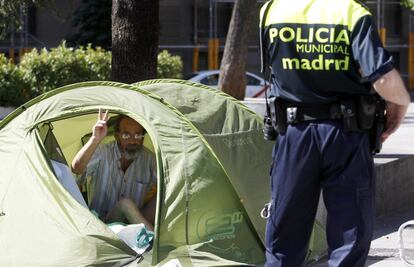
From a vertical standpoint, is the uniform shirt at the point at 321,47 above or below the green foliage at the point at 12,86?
above

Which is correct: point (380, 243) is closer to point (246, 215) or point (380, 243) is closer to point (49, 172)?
point (246, 215)

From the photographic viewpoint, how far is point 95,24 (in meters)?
27.3

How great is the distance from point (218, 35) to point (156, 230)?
1074 inches

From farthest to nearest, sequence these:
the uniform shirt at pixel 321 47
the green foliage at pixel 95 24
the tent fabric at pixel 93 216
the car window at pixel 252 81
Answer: the green foliage at pixel 95 24 → the car window at pixel 252 81 → the tent fabric at pixel 93 216 → the uniform shirt at pixel 321 47

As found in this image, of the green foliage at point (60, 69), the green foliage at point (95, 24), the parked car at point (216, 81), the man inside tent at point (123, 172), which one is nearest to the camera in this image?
the man inside tent at point (123, 172)

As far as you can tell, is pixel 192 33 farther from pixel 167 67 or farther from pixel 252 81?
pixel 167 67

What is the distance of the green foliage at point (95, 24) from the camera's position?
2690cm

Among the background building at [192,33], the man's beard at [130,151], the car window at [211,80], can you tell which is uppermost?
the man's beard at [130,151]

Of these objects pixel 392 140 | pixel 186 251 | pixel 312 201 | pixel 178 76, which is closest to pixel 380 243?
pixel 186 251

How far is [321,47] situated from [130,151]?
2.75m

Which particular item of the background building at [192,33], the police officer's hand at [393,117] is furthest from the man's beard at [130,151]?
the background building at [192,33]

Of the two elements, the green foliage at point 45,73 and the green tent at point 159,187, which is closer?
the green tent at point 159,187

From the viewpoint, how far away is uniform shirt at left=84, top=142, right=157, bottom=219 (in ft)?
21.8

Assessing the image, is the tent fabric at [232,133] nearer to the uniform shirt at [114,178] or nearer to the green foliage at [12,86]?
the uniform shirt at [114,178]
